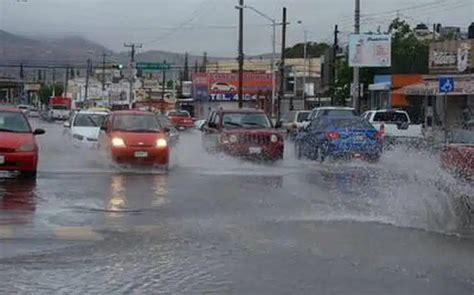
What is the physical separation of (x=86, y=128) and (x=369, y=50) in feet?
83.3

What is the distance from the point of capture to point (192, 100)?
334ft

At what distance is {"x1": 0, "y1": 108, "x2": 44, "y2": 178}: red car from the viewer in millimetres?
18750

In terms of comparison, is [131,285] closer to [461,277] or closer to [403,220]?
[461,277]

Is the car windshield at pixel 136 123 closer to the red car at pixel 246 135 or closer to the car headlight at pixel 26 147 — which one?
the red car at pixel 246 135

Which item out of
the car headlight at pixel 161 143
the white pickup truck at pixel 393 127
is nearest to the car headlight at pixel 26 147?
the car headlight at pixel 161 143

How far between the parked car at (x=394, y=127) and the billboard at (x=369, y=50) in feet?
42.3

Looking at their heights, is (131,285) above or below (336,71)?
below

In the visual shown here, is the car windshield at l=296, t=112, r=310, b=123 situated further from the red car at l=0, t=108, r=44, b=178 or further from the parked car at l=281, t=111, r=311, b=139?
the red car at l=0, t=108, r=44, b=178

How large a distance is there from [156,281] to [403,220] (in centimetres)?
562

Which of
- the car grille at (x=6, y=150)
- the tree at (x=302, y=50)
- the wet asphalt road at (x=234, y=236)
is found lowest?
the wet asphalt road at (x=234, y=236)

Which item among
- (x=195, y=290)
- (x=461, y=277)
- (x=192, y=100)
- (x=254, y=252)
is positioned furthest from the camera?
(x=192, y=100)

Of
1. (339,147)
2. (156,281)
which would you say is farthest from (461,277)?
(339,147)

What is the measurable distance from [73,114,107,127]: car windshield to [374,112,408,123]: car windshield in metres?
11.7

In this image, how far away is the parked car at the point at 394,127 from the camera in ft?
106
